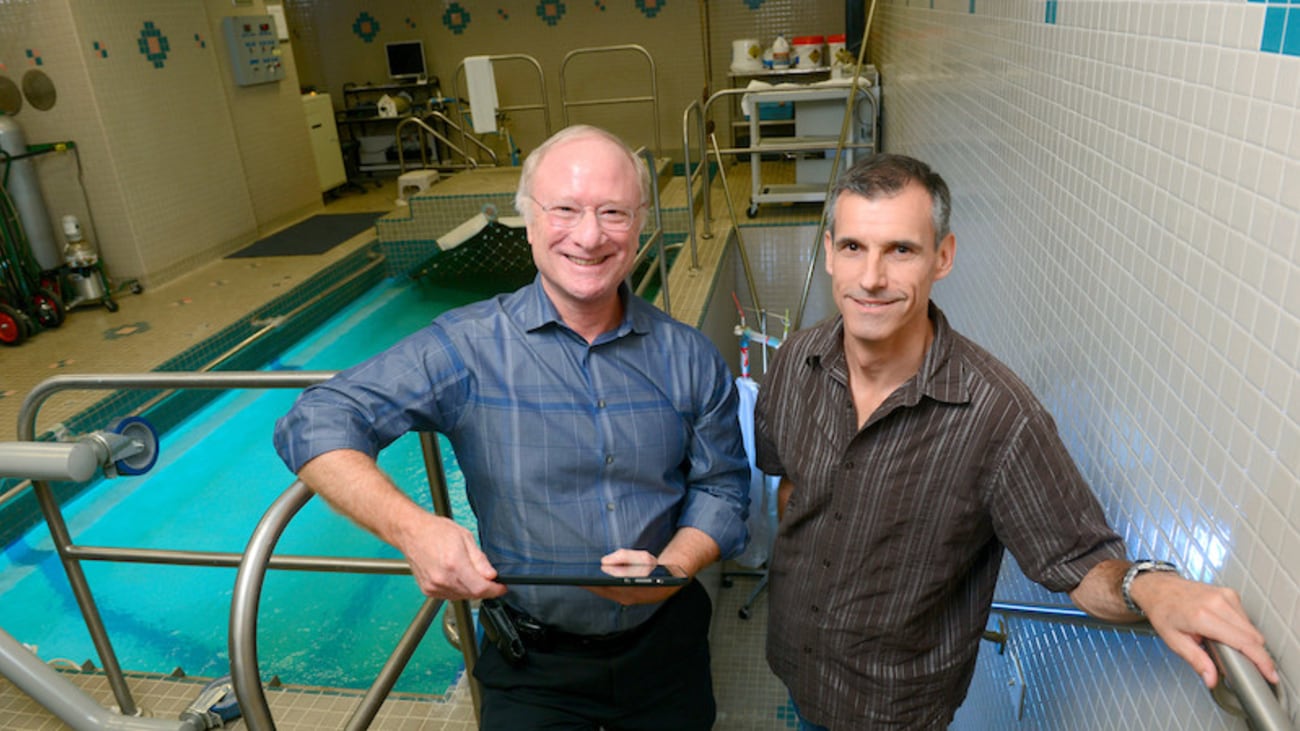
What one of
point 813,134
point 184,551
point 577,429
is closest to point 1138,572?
point 577,429

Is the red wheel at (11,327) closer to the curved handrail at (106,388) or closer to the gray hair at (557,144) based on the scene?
the curved handrail at (106,388)

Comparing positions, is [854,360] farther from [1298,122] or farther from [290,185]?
[290,185]

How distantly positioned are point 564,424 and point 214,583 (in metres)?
2.95

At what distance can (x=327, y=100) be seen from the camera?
28.4 feet

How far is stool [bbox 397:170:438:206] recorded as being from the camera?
7320 mm

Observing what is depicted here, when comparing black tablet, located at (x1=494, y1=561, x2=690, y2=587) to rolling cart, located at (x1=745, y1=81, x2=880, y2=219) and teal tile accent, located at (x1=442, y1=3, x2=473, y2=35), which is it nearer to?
rolling cart, located at (x1=745, y1=81, x2=880, y2=219)

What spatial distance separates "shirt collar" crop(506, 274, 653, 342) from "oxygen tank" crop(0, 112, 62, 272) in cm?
550

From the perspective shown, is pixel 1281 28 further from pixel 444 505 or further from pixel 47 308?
pixel 47 308

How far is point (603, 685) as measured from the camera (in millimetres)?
1451

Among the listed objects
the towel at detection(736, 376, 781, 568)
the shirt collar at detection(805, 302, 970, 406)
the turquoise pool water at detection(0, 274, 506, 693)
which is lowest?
the turquoise pool water at detection(0, 274, 506, 693)

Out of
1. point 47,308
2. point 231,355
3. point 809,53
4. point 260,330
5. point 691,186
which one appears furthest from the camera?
point 809,53

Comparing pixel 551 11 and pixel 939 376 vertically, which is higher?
pixel 551 11

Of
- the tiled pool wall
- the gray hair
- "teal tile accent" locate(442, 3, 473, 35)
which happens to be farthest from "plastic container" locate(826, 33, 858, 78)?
the gray hair

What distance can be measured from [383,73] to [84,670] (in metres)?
8.60
